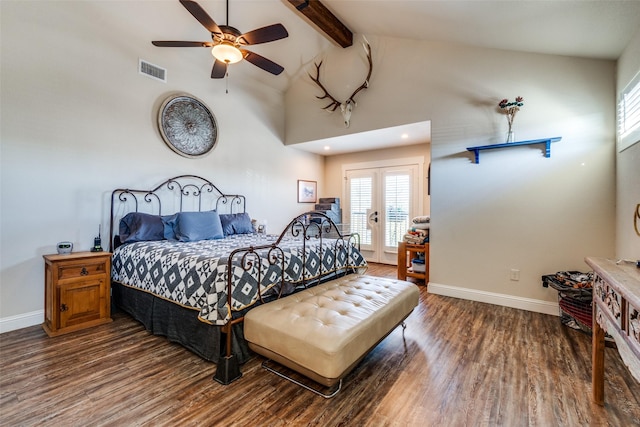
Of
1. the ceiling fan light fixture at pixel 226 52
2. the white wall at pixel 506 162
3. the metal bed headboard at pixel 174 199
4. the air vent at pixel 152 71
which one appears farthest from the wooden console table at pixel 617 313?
the air vent at pixel 152 71

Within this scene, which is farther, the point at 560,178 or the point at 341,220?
the point at 341,220

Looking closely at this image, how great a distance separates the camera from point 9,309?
8.75ft

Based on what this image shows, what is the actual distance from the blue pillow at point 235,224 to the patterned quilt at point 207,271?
77cm

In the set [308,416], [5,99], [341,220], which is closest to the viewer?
[308,416]

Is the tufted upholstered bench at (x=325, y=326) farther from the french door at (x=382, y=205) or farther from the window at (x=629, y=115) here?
the french door at (x=382, y=205)

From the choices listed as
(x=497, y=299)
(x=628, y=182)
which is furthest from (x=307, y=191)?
(x=628, y=182)

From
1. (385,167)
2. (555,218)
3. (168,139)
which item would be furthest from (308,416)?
(385,167)

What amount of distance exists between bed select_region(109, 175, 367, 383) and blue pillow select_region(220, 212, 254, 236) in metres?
0.02

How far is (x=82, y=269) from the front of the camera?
2.70m

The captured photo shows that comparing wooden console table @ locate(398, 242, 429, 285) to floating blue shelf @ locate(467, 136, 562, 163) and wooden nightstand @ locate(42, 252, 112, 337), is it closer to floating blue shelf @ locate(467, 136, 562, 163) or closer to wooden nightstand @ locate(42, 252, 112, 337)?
floating blue shelf @ locate(467, 136, 562, 163)

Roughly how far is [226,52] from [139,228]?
213cm

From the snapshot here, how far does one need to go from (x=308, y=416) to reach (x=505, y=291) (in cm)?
293

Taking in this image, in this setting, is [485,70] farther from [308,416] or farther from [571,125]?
[308,416]

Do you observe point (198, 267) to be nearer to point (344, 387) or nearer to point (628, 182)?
point (344, 387)
